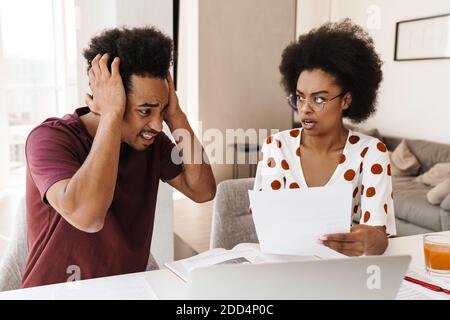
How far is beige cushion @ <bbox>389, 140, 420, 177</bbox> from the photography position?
3.27m

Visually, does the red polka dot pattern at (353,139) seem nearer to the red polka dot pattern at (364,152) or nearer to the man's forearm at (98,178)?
the red polka dot pattern at (364,152)

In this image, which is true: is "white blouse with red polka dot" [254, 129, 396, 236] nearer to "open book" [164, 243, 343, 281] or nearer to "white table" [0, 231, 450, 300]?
"open book" [164, 243, 343, 281]

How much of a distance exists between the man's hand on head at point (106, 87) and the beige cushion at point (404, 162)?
2683 mm

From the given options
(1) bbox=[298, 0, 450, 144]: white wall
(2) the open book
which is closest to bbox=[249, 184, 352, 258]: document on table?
(2) the open book

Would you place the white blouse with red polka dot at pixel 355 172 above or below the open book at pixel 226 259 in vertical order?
above

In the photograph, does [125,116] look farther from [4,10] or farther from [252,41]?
[4,10]

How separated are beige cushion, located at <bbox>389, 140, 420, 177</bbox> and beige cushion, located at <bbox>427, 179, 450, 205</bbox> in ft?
1.93

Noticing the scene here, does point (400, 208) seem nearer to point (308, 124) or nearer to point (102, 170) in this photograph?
point (308, 124)

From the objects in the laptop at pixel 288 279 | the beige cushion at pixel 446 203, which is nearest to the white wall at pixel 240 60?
the beige cushion at pixel 446 203

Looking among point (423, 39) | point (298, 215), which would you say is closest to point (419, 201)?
point (423, 39)

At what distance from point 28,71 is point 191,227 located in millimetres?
2610

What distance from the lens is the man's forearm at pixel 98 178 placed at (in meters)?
0.95

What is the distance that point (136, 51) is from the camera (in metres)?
1.08
